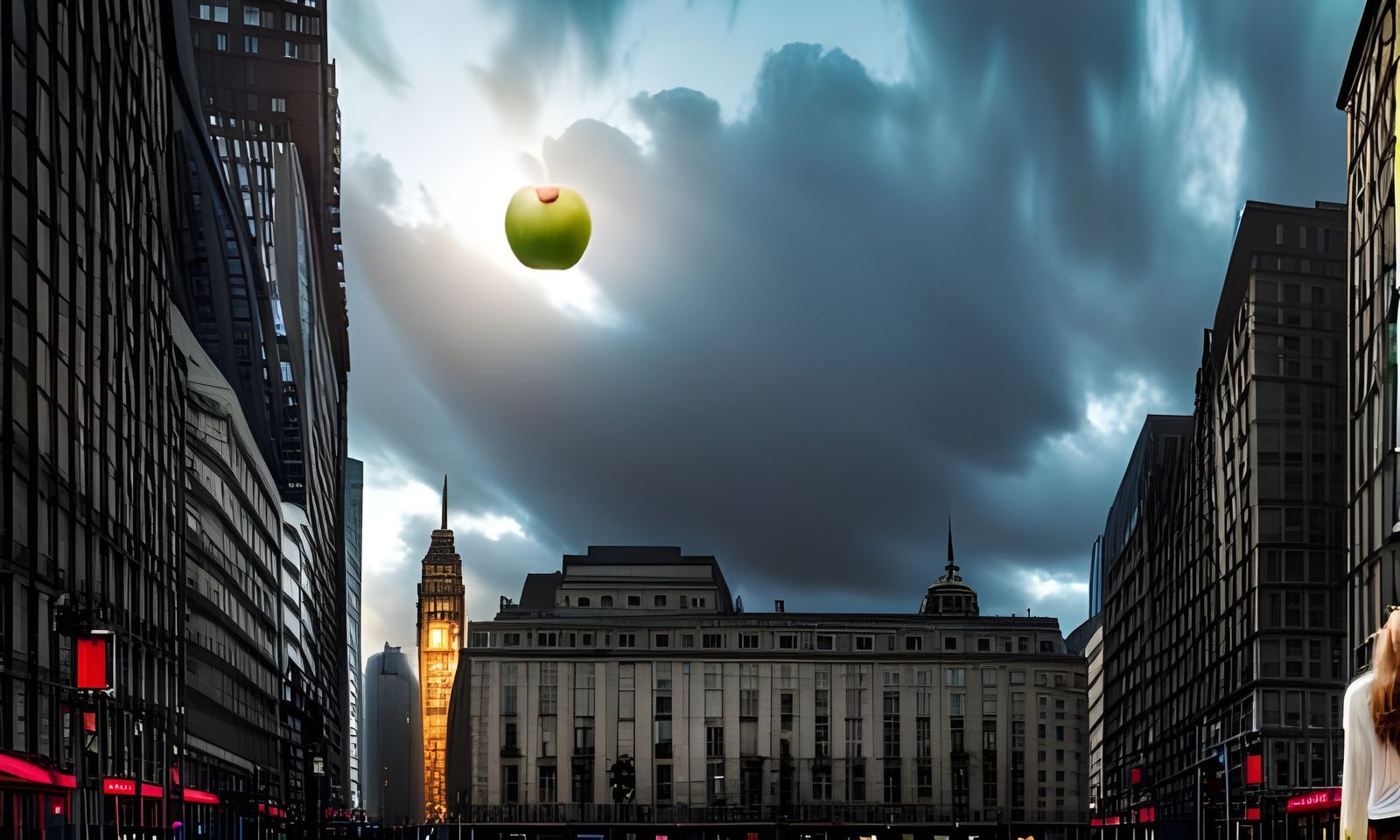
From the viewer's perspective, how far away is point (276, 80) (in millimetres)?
169125

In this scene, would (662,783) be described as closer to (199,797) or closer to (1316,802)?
(199,797)

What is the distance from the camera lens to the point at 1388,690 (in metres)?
4.66

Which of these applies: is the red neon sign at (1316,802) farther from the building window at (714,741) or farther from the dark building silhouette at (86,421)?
the building window at (714,741)

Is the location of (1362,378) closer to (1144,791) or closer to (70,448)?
(70,448)

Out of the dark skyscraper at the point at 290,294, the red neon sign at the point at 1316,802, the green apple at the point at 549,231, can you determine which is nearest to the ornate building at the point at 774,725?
the dark skyscraper at the point at 290,294

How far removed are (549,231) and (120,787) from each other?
46.4 m

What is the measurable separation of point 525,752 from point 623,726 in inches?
440

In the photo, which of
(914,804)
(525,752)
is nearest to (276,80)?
(525,752)

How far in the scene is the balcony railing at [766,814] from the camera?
7392 inches

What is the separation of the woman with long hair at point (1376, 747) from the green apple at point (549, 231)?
18.3 meters

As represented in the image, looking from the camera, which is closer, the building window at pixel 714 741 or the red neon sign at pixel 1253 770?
the red neon sign at pixel 1253 770

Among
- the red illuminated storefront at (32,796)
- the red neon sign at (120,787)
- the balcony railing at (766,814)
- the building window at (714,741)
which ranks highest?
the red illuminated storefront at (32,796)

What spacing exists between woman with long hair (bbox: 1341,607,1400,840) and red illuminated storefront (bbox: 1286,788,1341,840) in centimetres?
6493

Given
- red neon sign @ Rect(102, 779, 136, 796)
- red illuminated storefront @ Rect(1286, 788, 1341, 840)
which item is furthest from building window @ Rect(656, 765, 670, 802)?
red neon sign @ Rect(102, 779, 136, 796)
